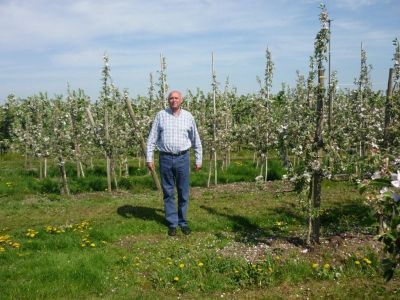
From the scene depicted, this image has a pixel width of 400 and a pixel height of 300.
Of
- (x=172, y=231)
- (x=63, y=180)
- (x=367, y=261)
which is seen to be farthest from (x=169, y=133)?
(x=63, y=180)

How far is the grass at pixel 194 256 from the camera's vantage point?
6.32m

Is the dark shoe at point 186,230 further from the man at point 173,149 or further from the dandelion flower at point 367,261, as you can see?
the dandelion flower at point 367,261

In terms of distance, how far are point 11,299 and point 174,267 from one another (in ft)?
7.86

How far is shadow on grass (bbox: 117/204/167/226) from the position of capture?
9904 millimetres

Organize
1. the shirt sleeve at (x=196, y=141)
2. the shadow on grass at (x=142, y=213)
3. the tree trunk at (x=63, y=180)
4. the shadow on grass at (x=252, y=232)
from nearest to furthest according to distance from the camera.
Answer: the shadow on grass at (x=252, y=232) → the shirt sleeve at (x=196, y=141) → the shadow on grass at (x=142, y=213) → the tree trunk at (x=63, y=180)

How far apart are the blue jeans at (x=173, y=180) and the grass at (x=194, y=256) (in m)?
0.43

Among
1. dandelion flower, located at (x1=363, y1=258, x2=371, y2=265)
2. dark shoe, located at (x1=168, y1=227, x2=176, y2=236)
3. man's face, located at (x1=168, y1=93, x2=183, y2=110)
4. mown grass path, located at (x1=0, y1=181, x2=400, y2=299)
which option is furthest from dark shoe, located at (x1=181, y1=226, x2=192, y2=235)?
dandelion flower, located at (x1=363, y1=258, x2=371, y2=265)

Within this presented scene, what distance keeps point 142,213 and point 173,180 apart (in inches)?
71.8

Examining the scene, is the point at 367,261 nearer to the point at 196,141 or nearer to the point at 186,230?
the point at 186,230

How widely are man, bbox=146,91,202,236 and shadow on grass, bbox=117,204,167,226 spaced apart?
27.9 inches

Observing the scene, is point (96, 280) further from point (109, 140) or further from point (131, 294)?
point (109, 140)

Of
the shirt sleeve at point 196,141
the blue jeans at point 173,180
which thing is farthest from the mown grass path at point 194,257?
the shirt sleeve at point 196,141

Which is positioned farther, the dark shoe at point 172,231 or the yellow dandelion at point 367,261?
the dark shoe at point 172,231

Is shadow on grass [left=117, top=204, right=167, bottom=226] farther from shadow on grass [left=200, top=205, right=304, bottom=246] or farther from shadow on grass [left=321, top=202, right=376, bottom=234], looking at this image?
shadow on grass [left=321, top=202, right=376, bottom=234]
